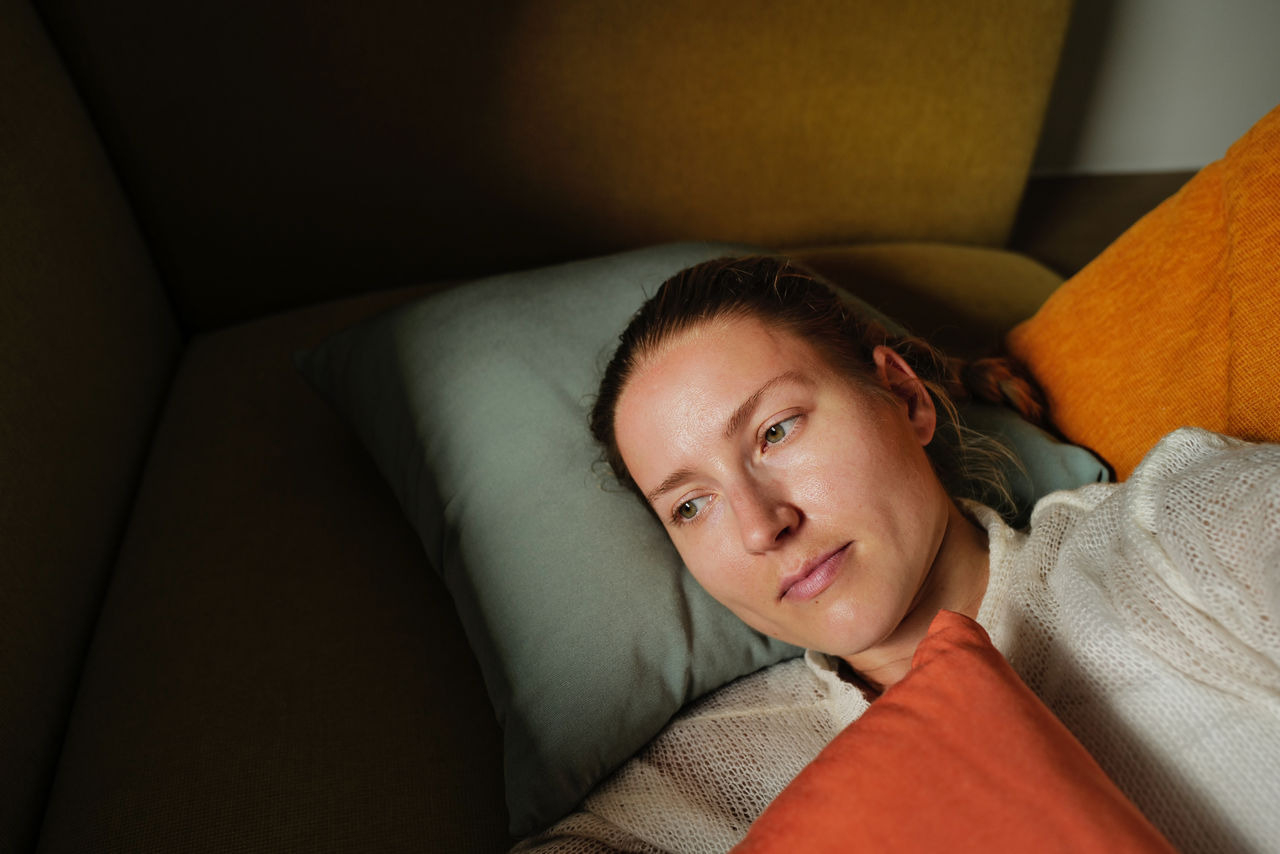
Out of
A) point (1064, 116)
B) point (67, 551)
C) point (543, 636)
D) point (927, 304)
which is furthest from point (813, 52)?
point (67, 551)

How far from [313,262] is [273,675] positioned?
82cm

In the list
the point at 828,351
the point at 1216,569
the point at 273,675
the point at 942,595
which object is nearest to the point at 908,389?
the point at 828,351

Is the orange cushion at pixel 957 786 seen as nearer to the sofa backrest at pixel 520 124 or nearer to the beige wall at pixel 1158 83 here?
the sofa backrest at pixel 520 124

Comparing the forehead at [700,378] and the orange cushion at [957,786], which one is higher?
the forehead at [700,378]

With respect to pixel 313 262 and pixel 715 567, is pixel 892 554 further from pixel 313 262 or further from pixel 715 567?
pixel 313 262

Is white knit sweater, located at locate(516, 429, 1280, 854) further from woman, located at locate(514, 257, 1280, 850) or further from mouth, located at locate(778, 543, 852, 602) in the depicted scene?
mouth, located at locate(778, 543, 852, 602)

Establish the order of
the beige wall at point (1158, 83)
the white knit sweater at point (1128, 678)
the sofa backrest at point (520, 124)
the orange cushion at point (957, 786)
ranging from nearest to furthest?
the orange cushion at point (957, 786) → the white knit sweater at point (1128, 678) → the sofa backrest at point (520, 124) → the beige wall at point (1158, 83)

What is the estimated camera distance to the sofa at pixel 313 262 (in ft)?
2.82

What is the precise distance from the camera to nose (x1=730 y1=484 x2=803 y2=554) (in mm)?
770

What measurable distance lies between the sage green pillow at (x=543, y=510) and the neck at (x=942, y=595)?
12 centimetres

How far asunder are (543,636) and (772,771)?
268 mm

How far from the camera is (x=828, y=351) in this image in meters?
0.90

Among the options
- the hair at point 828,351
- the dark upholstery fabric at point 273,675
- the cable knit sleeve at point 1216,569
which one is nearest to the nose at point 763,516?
the hair at point 828,351

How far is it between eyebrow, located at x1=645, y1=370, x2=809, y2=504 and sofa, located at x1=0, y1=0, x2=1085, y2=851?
1.15ft
